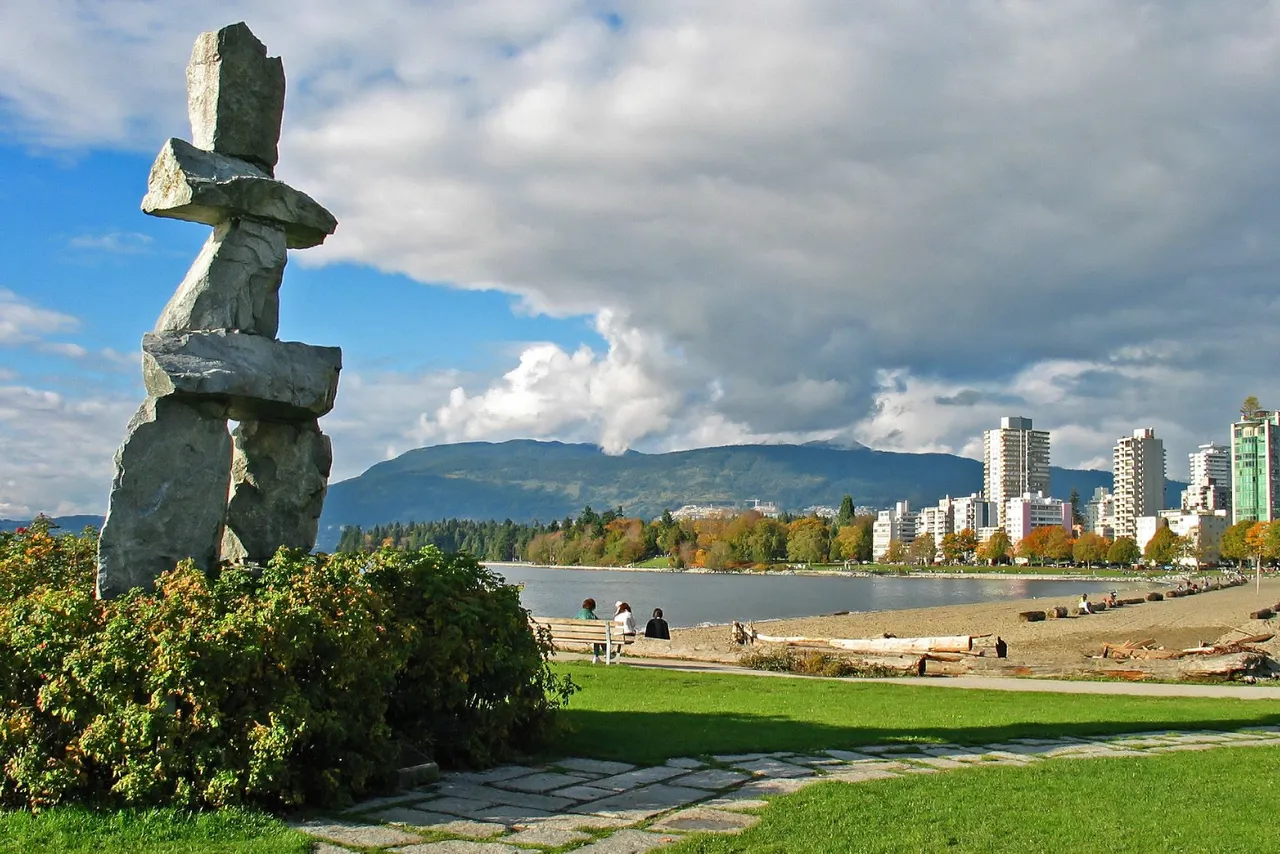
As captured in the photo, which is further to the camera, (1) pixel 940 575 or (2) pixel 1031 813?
(1) pixel 940 575

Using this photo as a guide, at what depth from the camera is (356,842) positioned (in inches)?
248

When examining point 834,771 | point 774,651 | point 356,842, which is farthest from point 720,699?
point 356,842

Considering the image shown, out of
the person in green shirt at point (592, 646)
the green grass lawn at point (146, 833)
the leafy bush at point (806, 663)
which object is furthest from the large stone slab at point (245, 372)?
the leafy bush at point (806, 663)

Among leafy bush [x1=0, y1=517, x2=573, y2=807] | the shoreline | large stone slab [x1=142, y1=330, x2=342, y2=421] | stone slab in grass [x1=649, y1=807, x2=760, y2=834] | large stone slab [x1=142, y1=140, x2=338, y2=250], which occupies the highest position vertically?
large stone slab [x1=142, y1=140, x2=338, y2=250]

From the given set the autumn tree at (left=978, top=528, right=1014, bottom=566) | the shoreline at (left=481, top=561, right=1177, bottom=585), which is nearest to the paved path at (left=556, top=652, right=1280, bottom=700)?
the shoreline at (left=481, top=561, right=1177, bottom=585)

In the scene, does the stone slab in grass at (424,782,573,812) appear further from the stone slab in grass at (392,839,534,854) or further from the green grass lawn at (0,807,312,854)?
the green grass lawn at (0,807,312,854)

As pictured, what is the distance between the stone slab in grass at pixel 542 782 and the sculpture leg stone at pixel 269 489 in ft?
10.1

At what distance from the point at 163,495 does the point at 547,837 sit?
4.32 meters

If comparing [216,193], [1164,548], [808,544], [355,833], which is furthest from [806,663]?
[808,544]

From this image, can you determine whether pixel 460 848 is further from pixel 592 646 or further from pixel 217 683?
pixel 592 646

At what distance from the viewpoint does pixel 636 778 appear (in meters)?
8.26

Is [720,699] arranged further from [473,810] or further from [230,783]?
[230,783]

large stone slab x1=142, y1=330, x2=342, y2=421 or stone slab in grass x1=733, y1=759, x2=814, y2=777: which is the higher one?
large stone slab x1=142, y1=330, x2=342, y2=421

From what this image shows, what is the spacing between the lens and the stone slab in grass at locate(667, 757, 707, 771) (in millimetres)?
8688
